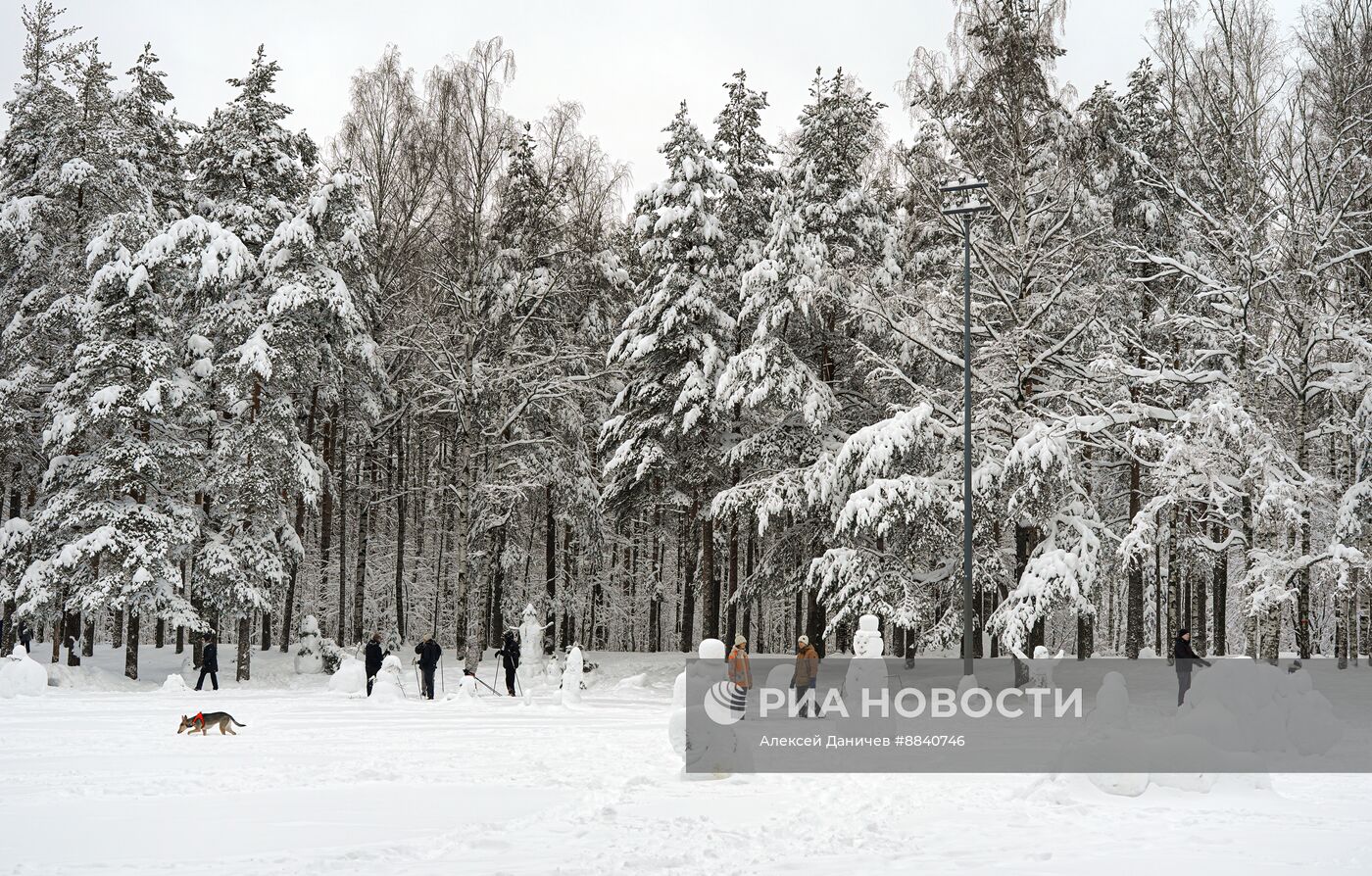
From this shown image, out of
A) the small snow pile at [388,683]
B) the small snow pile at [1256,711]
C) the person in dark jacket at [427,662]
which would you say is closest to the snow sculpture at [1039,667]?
the small snow pile at [1256,711]

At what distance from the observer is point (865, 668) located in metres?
16.7

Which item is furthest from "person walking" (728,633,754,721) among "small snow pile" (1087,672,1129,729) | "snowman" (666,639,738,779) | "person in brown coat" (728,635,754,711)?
"small snow pile" (1087,672,1129,729)

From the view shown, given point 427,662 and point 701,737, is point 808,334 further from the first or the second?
point 701,737

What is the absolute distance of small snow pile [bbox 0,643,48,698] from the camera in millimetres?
20656

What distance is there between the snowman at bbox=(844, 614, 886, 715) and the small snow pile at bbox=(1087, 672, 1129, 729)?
4750mm

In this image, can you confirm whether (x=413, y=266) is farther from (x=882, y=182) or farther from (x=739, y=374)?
(x=882, y=182)

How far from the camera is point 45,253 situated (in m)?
28.2

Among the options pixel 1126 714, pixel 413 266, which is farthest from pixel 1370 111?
pixel 413 266

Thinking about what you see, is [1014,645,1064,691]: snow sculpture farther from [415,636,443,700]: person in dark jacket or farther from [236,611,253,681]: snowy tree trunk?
[236,611,253,681]: snowy tree trunk

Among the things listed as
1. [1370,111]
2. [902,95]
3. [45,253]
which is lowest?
[45,253]

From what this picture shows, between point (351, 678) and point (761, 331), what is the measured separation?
41.4 feet

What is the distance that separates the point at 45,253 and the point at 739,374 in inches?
740

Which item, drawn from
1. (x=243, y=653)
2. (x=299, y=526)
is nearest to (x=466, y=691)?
(x=243, y=653)

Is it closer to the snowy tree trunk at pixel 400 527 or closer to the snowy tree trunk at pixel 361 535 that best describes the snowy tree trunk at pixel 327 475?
the snowy tree trunk at pixel 361 535
